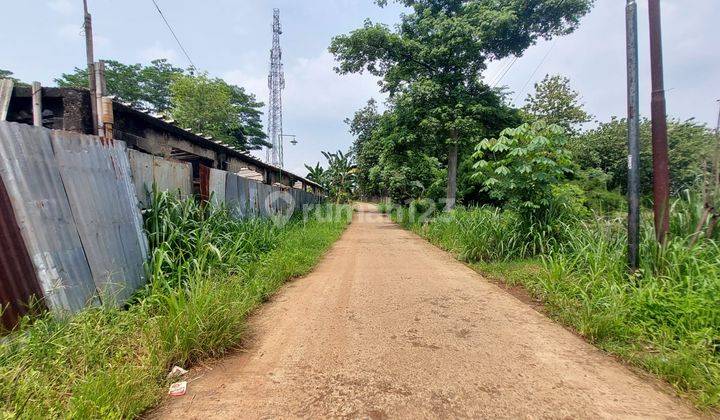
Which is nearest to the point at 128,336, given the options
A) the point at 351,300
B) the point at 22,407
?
the point at 22,407

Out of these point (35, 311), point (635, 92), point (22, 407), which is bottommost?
point (22, 407)

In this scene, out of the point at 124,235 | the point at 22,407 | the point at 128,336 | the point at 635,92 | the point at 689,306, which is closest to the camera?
the point at 22,407

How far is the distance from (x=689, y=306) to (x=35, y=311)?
5.57 meters

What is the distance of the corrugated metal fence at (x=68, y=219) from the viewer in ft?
8.05

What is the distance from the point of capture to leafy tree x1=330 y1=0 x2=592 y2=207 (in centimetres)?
1137

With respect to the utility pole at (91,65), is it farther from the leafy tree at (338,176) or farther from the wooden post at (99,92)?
the leafy tree at (338,176)

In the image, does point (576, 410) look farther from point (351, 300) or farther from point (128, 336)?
point (128, 336)

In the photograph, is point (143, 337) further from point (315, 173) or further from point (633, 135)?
point (315, 173)

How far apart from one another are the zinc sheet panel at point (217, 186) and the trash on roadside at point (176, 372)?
140 inches

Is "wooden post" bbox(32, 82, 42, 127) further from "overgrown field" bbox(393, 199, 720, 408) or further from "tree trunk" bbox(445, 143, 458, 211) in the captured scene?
"tree trunk" bbox(445, 143, 458, 211)

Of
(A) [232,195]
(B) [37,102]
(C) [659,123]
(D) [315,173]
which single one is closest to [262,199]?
(A) [232,195]

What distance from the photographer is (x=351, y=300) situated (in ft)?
14.3

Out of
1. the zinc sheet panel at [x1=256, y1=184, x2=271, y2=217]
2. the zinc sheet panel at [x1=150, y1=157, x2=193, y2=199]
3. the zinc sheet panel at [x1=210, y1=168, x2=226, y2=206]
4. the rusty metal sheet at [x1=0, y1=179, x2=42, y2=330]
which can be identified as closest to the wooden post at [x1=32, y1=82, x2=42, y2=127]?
the zinc sheet panel at [x1=150, y1=157, x2=193, y2=199]

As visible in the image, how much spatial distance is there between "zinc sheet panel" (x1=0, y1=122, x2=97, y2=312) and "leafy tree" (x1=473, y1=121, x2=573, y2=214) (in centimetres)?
595
